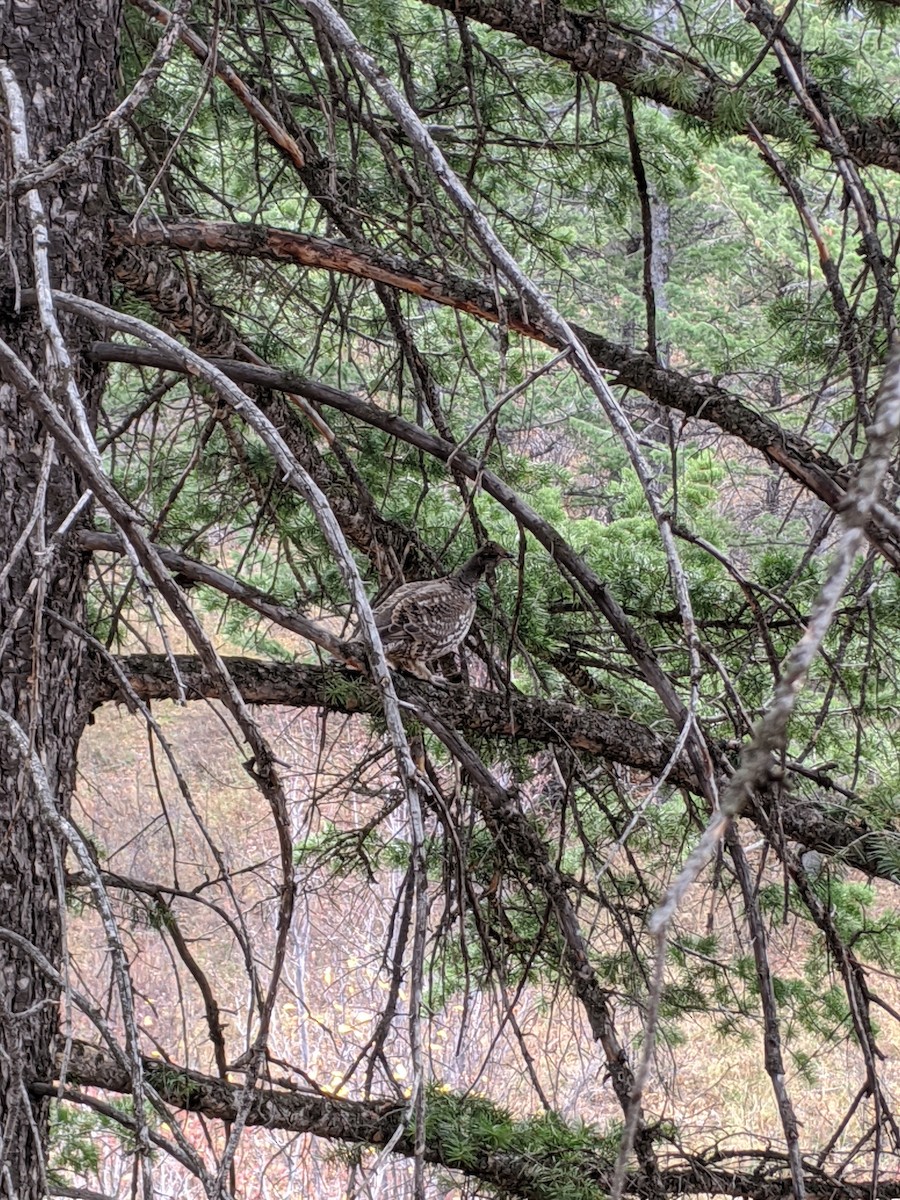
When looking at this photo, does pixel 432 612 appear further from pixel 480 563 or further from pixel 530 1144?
pixel 530 1144

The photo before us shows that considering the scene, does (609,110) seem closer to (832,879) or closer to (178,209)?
(178,209)

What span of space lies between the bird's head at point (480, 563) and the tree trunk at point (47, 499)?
145 centimetres

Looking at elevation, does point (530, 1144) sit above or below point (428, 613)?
below

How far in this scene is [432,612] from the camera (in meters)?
3.74

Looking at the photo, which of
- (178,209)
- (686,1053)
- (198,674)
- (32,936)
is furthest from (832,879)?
(686,1053)

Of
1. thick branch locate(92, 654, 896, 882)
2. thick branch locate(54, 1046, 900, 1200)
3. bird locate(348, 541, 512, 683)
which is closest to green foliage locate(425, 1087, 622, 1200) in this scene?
thick branch locate(54, 1046, 900, 1200)

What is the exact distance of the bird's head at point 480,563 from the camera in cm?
375

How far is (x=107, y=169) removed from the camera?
2.66 meters

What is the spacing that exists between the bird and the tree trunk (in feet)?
4.13

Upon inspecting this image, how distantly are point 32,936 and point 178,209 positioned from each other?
2391 millimetres

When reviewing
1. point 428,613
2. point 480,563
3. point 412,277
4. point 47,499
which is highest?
point 412,277

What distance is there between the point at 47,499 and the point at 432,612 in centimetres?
153

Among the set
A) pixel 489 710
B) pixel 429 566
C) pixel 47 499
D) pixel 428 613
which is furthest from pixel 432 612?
pixel 47 499

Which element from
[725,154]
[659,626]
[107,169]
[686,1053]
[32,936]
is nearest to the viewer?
[32,936]
